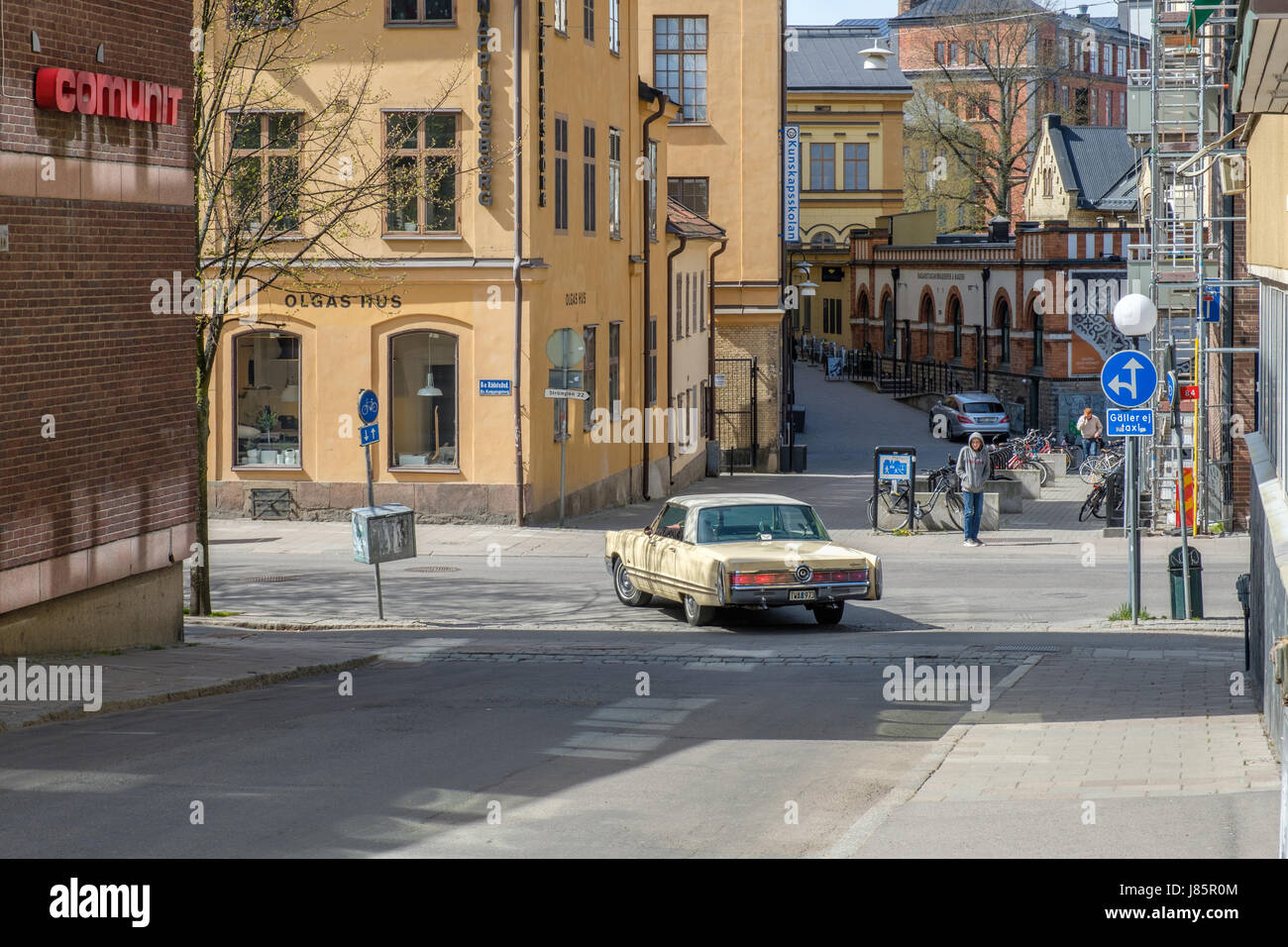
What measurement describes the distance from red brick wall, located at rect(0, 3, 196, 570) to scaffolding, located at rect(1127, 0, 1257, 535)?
1696cm

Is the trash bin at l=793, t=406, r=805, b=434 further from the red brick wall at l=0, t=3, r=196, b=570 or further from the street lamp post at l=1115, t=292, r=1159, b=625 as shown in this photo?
the red brick wall at l=0, t=3, r=196, b=570

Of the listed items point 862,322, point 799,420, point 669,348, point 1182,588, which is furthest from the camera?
point 862,322

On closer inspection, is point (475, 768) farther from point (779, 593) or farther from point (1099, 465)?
point (1099, 465)

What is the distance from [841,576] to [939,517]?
12032 millimetres

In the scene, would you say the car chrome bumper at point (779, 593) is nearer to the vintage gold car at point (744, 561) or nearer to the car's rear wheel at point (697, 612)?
the vintage gold car at point (744, 561)

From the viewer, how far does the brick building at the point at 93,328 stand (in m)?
14.0

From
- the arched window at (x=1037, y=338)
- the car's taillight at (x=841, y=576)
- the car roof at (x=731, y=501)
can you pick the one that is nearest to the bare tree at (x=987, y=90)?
→ the arched window at (x=1037, y=338)

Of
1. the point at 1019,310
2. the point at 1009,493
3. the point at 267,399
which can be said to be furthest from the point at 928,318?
the point at 267,399

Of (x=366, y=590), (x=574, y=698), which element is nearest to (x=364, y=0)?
(x=366, y=590)

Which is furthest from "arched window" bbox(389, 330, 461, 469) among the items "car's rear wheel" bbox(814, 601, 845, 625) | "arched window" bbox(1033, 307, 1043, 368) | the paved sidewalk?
"arched window" bbox(1033, 307, 1043, 368)

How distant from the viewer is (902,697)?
1407cm

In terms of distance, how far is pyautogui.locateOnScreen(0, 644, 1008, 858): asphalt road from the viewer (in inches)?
345

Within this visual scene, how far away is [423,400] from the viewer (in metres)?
29.0
